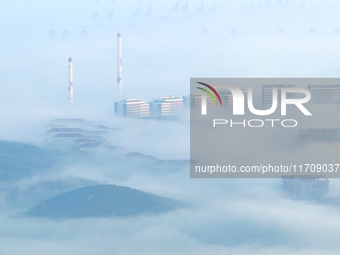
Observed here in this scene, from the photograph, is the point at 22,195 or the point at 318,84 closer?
the point at 318,84

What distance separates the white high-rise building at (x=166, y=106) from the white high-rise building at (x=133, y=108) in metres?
0.09

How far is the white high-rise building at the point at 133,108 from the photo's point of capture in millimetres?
7031

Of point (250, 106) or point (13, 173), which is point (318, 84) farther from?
point (13, 173)

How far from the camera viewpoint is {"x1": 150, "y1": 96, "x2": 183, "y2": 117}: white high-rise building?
6.89 m

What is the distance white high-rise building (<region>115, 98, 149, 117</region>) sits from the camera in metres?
7.03

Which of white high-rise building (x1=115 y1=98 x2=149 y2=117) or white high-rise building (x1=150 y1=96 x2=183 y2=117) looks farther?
white high-rise building (x1=115 y1=98 x2=149 y2=117)

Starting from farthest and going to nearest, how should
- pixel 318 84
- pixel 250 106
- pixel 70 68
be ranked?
1. pixel 70 68
2. pixel 318 84
3. pixel 250 106

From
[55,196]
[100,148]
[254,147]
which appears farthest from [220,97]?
[55,196]

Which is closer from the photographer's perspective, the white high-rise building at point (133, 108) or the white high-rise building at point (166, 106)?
the white high-rise building at point (166, 106)

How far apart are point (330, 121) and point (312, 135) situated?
0.24 m

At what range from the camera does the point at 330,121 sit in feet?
22.6

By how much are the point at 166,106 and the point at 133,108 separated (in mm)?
394

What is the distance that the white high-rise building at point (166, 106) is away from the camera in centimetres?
689

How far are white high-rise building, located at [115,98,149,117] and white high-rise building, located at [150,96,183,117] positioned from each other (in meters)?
0.09
